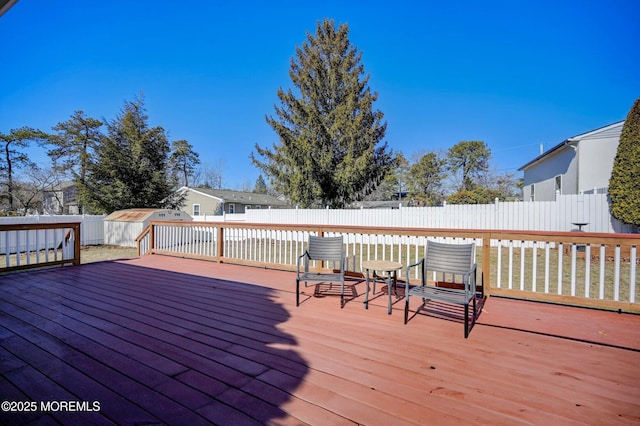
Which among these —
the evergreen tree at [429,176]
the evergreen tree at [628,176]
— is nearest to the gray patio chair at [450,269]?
the evergreen tree at [628,176]

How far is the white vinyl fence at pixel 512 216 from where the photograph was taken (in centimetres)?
872

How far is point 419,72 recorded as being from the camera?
558 inches

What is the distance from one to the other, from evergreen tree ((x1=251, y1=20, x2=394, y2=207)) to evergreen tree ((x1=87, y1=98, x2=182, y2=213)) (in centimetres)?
720

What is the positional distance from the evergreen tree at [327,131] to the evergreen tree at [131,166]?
23.6 ft

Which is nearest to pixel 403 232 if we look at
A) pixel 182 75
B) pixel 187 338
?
pixel 187 338

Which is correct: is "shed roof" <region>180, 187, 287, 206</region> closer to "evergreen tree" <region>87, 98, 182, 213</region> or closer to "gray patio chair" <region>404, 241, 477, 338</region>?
"evergreen tree" <region>87, 98, 182, 213</region>

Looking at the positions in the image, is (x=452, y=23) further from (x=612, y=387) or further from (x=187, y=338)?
(x=187, y=338)

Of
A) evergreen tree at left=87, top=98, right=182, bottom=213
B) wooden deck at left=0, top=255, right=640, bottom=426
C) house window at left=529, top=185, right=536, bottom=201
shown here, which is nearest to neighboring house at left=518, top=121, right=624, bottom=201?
house window at left=529, top=185, right=536, bottom=201

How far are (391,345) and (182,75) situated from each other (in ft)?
49.6

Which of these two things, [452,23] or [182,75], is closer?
[452,23]

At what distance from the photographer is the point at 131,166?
16406 mm

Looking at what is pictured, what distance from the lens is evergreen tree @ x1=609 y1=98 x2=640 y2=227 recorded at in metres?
7.63

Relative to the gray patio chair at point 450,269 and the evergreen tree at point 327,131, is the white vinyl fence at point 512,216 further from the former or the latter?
the gray patio chair at point 450,269

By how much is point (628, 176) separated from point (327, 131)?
10977 mm
